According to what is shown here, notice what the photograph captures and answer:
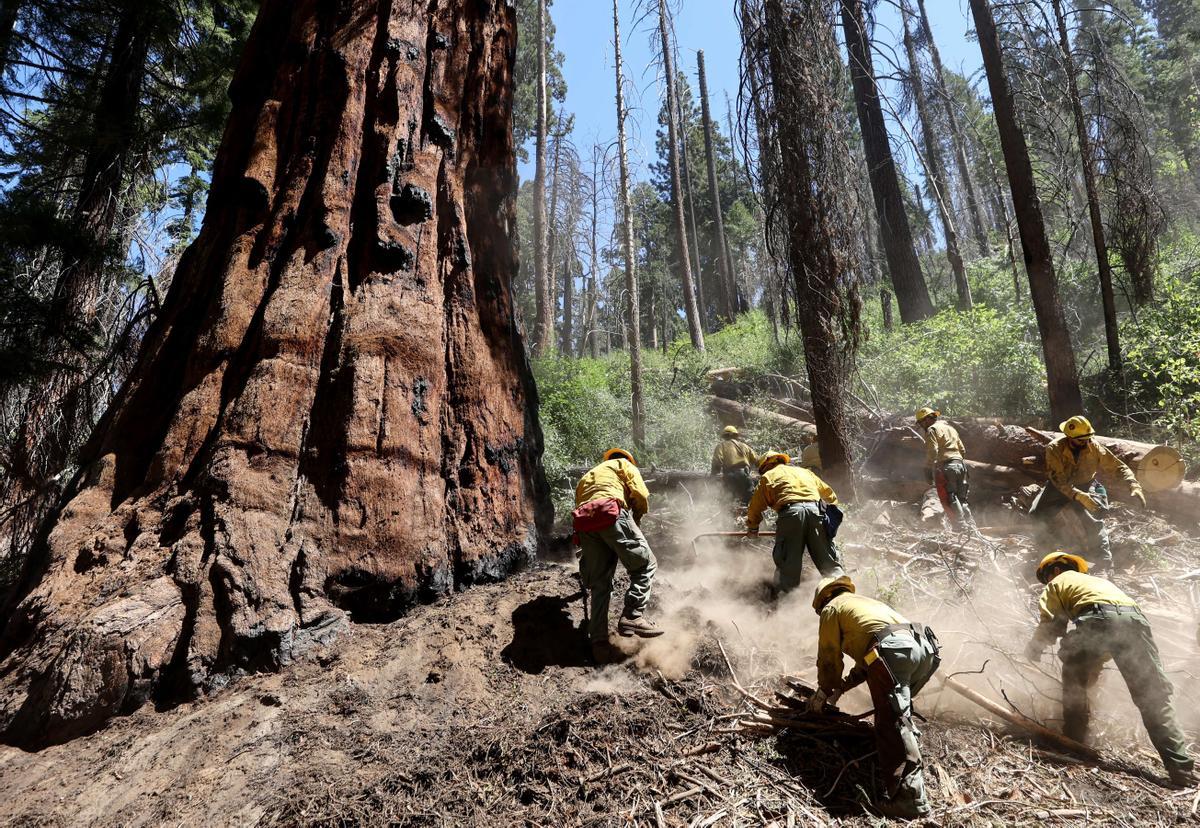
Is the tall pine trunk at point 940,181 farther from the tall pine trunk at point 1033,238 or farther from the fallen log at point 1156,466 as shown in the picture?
the fallen log at point 1156,466

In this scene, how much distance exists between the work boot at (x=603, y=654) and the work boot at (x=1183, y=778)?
339 cm

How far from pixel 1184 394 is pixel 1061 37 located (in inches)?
239

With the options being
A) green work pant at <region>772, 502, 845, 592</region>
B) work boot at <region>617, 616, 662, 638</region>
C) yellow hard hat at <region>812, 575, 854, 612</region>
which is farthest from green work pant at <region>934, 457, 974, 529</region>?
work boot at <region>617, 616, 662, 638</region>

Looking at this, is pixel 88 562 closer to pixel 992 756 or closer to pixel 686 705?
pixel 686 705

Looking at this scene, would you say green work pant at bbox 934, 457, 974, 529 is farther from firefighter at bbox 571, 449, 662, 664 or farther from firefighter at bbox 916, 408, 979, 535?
firefighter at bbox 571, 449, 662, 664

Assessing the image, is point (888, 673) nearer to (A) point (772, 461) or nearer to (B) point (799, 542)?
(B) point (799, 542)

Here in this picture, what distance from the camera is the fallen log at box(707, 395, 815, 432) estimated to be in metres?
11.8

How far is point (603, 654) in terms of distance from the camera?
425 centimetres

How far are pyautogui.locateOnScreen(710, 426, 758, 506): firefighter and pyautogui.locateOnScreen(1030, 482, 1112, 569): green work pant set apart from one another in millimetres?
3704

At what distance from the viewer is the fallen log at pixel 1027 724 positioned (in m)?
3.72

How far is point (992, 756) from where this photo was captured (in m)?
3.62

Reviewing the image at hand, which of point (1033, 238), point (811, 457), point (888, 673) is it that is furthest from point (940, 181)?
point (888, 673)

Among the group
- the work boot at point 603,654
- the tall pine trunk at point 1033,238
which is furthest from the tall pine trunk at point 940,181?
the work boot at point 603,654

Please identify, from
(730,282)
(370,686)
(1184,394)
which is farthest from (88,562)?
(730,282)
